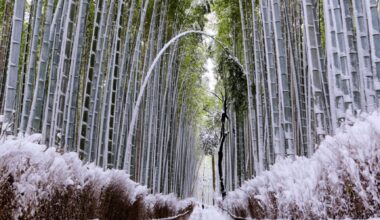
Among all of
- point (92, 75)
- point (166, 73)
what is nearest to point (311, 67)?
point (92, 75)

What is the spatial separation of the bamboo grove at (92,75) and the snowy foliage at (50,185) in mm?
127

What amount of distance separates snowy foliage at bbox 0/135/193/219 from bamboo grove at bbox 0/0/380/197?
203mm

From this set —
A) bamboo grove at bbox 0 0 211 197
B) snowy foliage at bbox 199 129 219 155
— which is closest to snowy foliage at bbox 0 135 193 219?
bamboo grove at bbox 0 0 211 197

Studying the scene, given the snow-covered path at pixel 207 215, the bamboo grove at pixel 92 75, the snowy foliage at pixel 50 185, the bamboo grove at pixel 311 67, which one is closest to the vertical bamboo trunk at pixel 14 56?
the bamboo grove at pixel 92 75

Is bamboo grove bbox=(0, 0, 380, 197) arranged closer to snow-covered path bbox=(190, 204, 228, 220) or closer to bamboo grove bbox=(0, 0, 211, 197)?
bamboo grove bbox=(0, 0, 211, 197)

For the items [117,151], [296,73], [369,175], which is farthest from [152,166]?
[369,175]

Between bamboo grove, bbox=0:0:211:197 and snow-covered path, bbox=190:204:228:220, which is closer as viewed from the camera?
bamboo grove, bbox=0:0:211:197

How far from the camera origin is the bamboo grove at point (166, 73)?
2094mm

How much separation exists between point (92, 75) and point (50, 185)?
79.5 inches

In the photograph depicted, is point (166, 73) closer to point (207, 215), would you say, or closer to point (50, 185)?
point (207, 215)

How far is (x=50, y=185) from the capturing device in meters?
1.55

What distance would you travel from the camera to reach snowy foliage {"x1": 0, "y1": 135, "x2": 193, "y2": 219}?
1234 mm

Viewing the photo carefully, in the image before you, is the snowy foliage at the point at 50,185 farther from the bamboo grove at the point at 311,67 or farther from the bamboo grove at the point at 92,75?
the bamboo grove at the point at 311,67

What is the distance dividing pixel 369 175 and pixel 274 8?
96.2 inches
